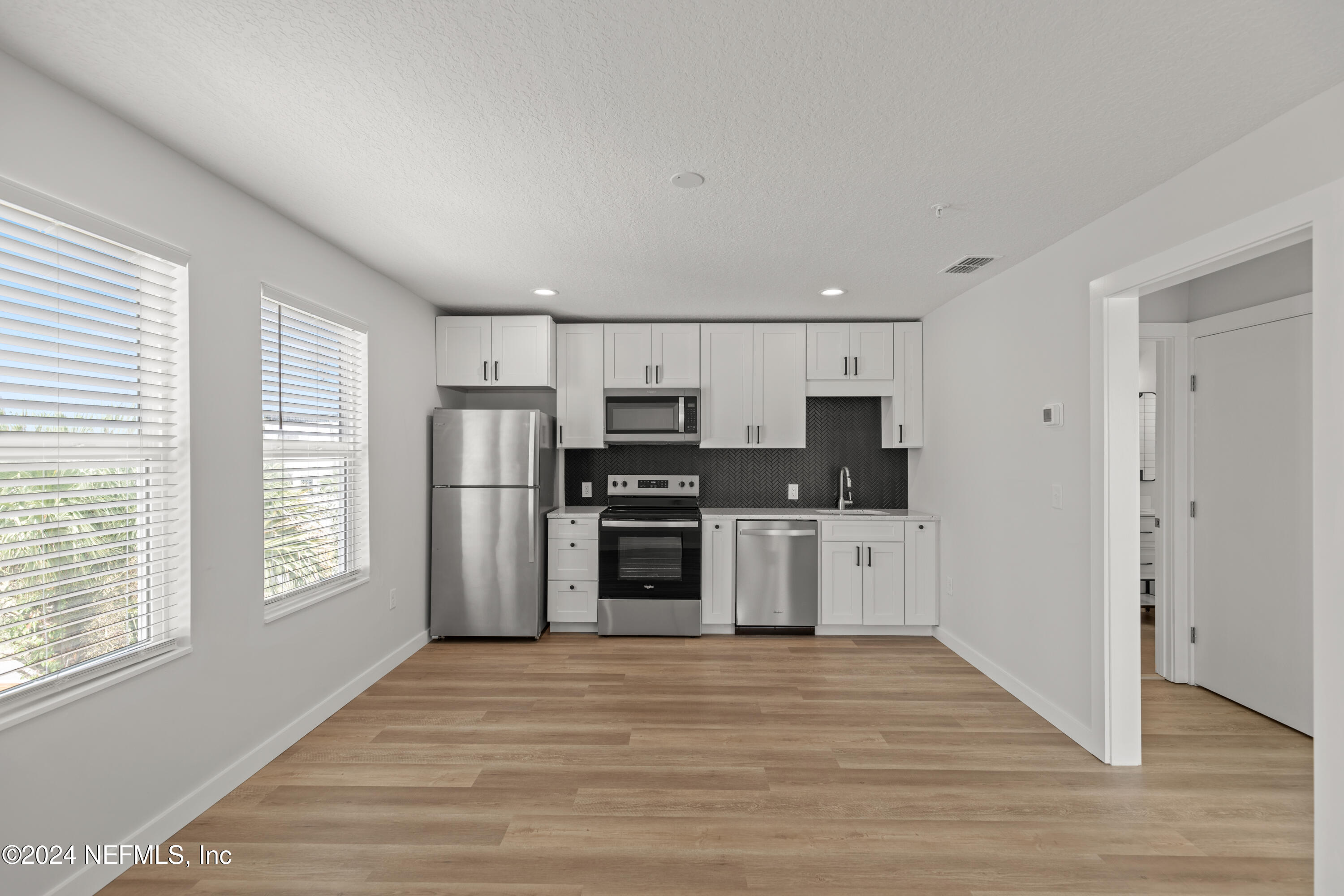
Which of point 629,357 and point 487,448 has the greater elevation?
point 629,357

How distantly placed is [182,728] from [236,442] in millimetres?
1030

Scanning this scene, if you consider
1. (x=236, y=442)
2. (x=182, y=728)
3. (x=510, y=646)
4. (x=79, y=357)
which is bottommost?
(x=510, y=646)

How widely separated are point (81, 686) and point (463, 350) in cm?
311

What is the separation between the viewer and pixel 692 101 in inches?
74.6

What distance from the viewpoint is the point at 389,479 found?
3.85 m

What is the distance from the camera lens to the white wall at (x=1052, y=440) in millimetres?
1817

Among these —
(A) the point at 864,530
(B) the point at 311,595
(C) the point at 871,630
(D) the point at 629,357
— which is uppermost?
(D) the point at 629,357

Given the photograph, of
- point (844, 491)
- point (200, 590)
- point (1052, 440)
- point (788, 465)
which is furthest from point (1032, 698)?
point (200, 590)

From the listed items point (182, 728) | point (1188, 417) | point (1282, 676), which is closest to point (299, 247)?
point (182, 728)

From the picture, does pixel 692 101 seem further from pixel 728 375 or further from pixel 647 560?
pixel 647 560

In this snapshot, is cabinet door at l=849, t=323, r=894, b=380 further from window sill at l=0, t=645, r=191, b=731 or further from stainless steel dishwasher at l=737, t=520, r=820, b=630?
window sill at l=0, t=645, r=191, b=731

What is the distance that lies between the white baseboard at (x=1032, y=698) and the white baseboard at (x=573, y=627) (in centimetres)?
250

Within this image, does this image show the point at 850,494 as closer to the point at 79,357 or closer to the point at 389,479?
the point at 389,479

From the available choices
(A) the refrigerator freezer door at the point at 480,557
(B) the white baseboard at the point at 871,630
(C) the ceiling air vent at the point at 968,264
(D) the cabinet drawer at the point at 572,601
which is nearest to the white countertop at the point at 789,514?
(A) the refrigerator freezer door at the point at 480,557
